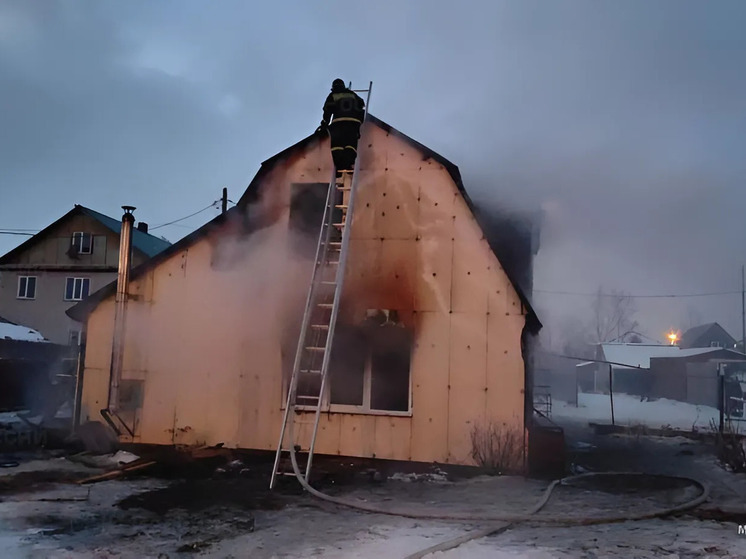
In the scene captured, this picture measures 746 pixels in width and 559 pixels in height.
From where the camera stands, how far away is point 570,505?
22.2 feet

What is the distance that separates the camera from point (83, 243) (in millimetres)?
32938

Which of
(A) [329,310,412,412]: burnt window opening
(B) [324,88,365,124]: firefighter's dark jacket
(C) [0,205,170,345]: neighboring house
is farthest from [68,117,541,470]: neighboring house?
(C) [0,205,170,345]: neighboring house

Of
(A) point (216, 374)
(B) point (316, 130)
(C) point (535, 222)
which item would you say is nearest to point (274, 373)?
(A) point (216, 374)

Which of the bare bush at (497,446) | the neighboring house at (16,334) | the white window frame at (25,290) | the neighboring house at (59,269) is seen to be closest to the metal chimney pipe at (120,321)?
the bare bush at (497,446)

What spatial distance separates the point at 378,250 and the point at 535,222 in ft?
15.7

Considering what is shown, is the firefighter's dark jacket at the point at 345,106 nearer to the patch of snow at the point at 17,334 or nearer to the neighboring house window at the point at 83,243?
the patch of snow at the point at 17,334

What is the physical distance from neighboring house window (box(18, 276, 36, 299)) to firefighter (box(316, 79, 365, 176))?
29.7 m

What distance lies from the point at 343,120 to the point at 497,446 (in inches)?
210

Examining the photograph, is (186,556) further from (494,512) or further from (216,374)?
(216,374)

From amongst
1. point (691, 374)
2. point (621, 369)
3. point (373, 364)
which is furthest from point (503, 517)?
point (621, 369)

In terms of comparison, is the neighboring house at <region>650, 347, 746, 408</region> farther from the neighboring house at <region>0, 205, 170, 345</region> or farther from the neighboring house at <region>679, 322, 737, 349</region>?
the neighboring house at <region>0, 205, 170, 345</region>

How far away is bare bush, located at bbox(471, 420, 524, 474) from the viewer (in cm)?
861

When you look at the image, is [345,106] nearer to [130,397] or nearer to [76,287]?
[130,397]

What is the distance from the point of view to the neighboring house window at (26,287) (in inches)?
1302
